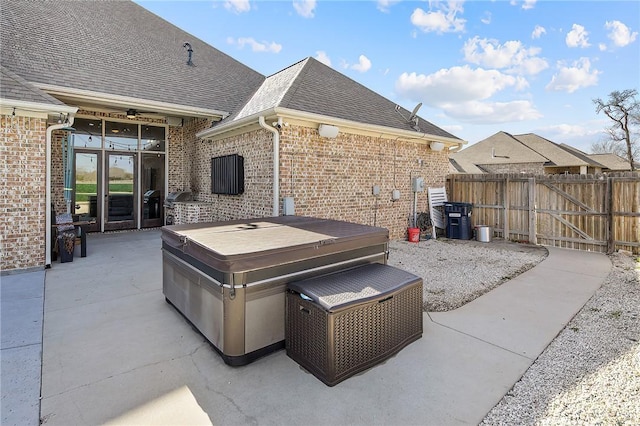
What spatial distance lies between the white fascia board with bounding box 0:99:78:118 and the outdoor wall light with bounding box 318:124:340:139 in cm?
474

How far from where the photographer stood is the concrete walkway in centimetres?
211

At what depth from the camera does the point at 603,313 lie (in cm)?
390

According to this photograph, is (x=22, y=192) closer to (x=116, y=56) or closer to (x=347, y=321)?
(x=116, y=56)

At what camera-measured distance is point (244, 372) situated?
103 inches

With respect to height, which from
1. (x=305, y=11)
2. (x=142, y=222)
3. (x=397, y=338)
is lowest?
(x=397, y=338)

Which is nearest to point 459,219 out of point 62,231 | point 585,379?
point 585,379

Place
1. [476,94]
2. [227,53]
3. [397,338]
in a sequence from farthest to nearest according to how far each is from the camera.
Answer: [476,94] < [227,53] < [397,338]

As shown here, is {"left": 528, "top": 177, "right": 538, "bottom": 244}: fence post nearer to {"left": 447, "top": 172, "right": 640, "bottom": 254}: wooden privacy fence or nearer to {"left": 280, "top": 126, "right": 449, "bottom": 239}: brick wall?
{"left": 447, "top": 172, "right": 640, "bottom": 254}: wooden privacy fence

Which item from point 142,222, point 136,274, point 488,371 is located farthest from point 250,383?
point 142,222

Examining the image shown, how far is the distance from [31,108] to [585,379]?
27.4 ft

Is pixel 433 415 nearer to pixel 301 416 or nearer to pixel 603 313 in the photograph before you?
pixel 301 416

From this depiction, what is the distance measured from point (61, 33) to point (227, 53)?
5206 mm

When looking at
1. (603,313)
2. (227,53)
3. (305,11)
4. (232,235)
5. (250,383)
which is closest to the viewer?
(250,383)

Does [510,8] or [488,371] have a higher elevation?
[510,8]
